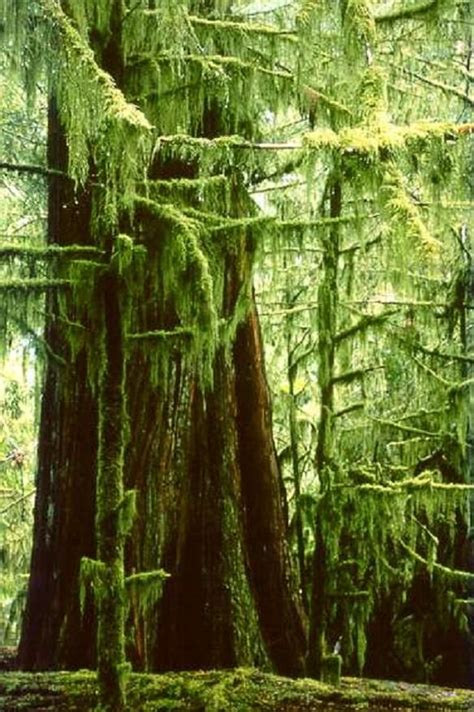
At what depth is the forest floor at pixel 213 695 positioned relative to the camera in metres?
4.59

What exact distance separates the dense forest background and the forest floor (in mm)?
346

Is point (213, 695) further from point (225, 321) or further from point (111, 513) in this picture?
point (225, 321)

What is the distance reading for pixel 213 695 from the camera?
15.5 ft

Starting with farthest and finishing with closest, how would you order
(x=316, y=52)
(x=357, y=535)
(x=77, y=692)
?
(x=357, y=535), (x=316, y=52), (x=77, y=692)

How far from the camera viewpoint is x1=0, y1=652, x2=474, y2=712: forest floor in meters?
4.59

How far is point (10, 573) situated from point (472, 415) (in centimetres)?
557

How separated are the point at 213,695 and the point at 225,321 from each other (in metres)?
1.93

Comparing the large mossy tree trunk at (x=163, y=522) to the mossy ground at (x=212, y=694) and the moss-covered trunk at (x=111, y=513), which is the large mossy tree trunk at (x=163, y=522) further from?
the moss-covered trunk at (x=111, y=513)

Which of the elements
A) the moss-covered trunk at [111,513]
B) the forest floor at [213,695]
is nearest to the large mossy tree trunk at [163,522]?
the forest floor at [213,695]

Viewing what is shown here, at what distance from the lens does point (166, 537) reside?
550cm

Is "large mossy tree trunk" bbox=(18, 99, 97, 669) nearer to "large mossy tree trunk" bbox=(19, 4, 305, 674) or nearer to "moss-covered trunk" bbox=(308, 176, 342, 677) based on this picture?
"large mossy tree trunk" bbox=(19, 4, 305, 674)

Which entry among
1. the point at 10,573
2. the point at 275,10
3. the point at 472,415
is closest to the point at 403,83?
the point at 275,10

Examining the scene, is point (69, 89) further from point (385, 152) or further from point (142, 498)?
point (142, 498)

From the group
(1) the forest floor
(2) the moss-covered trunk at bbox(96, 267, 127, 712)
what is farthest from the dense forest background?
(1) the forest floor
